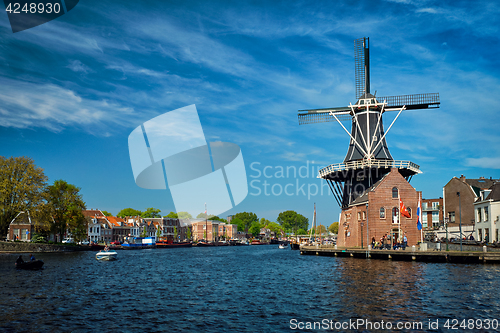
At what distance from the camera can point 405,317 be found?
20.0 m

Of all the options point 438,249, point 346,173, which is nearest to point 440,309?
point 438,249

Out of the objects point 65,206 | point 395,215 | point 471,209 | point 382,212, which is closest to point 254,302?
point 382,212

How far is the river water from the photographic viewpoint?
19297 mm

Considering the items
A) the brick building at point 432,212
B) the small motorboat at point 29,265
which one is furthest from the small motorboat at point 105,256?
the brick building at point 432,212

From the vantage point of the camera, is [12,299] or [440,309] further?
[12,299]

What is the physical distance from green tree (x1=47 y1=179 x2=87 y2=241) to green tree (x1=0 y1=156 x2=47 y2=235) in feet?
18.5

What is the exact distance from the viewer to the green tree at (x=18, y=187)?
258 ft

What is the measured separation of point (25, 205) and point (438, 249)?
252 feet

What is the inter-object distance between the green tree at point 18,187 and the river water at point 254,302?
48.1 m

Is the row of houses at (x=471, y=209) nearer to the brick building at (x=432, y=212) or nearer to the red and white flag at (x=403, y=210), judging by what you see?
the brick building at (x=432, y=212)

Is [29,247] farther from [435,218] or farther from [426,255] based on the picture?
[435,218]

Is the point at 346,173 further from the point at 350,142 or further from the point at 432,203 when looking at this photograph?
the point at 432,203

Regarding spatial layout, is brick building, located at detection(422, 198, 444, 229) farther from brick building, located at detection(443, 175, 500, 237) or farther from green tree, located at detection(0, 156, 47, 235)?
green tree, located at detection(0, 156, 47, 235)

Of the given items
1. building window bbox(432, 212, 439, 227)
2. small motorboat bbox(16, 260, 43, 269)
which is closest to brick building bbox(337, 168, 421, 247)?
building window bbox(432, 212, 439, 227)
